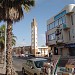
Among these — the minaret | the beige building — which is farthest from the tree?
the minaret

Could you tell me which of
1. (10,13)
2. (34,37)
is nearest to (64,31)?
(10,13)

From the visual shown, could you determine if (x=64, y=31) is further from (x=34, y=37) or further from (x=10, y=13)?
(x=34, y=37)

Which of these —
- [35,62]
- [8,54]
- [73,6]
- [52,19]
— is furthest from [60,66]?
[52,19]

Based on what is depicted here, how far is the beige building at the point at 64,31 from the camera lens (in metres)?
52.7

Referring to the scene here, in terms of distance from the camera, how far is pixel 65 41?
56.1 meters

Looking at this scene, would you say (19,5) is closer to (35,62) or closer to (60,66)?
(35,62)

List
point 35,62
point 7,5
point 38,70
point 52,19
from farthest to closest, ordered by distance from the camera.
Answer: point 52,19
point 7,5
point 35,62
point 38,70

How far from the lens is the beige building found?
52.7 meters

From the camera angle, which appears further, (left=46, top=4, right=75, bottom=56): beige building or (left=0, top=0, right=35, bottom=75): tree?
(left=46, top=4, right=75, bottom=56): beige building

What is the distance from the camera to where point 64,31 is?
185ft

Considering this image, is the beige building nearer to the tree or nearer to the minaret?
the tree

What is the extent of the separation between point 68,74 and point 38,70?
4.61 metres

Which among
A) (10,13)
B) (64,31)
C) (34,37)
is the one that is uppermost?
(34,37)

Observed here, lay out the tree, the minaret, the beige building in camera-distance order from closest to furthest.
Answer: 1. the tree
2. the beige building
3. the minaret
